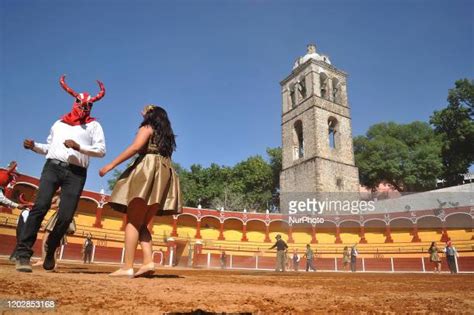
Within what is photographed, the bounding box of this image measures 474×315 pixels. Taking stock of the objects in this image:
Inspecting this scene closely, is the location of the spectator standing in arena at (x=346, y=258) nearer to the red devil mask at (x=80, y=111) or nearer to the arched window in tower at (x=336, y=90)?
the arched window in tower at (x=336, y=90)

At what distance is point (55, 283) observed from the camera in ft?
6.98

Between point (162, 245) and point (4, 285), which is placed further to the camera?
point (162, 245)

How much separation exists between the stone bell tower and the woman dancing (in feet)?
103

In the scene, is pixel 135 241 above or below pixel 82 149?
below

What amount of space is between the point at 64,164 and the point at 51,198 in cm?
37

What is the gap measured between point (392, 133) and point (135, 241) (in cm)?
4699

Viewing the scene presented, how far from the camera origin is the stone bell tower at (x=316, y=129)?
34781 millimetres

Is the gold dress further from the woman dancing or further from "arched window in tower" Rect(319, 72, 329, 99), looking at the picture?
"arched window in tower" Rect(319, 72, 329, 99)

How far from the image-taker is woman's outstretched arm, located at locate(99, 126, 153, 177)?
3207 mm

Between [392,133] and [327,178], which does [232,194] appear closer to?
[327,178]

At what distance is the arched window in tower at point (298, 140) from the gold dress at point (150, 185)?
34.9 meters

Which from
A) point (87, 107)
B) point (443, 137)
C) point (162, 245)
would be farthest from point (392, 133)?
point (87, 107)

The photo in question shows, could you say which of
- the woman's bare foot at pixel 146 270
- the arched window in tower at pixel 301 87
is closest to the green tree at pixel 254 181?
the arched window in tower at pixel 301 87

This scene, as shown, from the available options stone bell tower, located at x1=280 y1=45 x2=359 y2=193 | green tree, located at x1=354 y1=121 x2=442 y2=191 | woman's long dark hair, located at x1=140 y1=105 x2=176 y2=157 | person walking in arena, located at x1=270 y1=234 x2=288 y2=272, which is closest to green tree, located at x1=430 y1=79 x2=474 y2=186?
green tree, located at x1=354 y1=121 x2=442 y2=191
